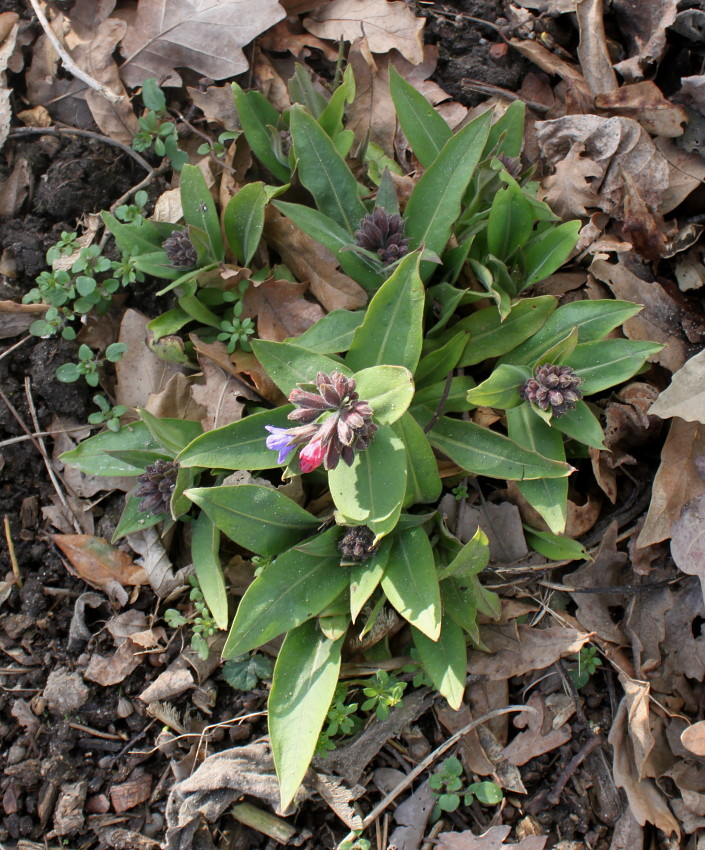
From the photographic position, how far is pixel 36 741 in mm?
2641

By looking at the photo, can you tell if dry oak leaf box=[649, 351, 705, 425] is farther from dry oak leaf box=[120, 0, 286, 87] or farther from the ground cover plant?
dry oak leaf box=[120, 0, 286, 87]

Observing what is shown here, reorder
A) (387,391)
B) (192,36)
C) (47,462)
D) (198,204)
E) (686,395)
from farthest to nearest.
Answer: (192,36)
(47,462)
(198,204)
(686,395)
(387,391)

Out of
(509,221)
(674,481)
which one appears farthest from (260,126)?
(674,481)

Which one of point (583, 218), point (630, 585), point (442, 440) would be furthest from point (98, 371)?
point (630, 585)

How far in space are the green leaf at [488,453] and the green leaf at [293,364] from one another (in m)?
0.48

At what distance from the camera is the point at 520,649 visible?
8.77 feet

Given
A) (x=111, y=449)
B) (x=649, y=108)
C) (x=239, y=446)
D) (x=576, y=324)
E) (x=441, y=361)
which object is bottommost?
(x=111, y=449)

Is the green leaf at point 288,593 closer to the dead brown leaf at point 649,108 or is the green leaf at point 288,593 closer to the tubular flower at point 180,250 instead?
the tubular flower at point 180,250

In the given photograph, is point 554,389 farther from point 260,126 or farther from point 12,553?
point 12,553

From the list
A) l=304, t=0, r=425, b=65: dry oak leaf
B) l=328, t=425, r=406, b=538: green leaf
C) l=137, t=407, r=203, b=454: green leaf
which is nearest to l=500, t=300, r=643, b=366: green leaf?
l=328, t=425, r=406, b=538: green leaf

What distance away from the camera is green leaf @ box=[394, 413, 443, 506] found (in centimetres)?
241

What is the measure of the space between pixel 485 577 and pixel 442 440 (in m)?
0.59

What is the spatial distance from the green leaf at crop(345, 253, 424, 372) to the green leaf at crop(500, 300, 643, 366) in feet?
1.76

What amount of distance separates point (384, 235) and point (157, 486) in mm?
1293
